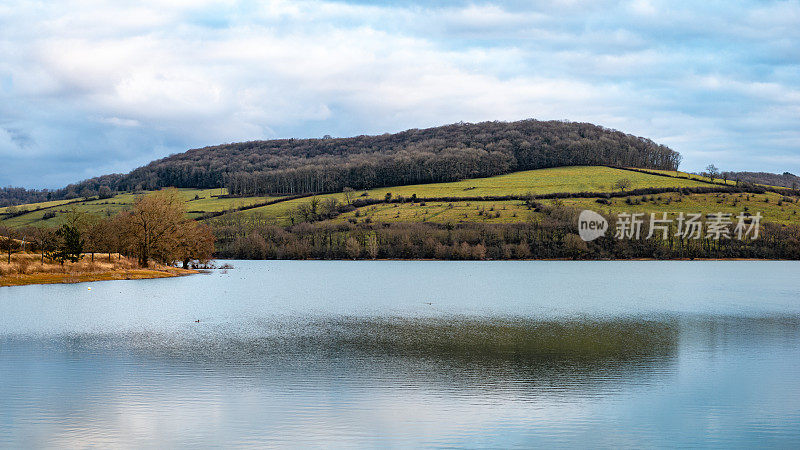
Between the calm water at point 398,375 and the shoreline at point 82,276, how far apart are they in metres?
23.0

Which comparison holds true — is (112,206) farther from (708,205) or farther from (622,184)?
(708,205)

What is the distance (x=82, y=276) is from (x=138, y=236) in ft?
35.5

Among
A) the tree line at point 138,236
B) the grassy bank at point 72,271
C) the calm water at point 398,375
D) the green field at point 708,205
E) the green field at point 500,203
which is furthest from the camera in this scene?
the green field at point 500,203

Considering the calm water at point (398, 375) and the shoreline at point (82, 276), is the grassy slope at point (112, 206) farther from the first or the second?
the calm water at point (398, 375)

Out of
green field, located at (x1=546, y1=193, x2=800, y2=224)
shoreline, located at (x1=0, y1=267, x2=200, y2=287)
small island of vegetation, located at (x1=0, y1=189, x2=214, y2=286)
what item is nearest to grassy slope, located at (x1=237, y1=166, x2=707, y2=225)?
green field, located at (x1=546, y1=193, x2=800, y2=224)

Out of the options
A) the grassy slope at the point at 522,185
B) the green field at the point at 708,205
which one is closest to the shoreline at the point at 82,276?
the grassy slope at the point at 522,185

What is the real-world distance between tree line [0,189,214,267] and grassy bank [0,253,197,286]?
126cm

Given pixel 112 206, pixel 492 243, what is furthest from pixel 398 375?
pixel 112 206

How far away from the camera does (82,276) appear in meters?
72.1

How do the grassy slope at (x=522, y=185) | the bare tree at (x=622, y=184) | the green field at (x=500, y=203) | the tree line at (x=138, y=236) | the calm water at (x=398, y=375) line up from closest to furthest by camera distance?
the calm water at (x=398, y=375), the tree line at (x=138, y=236), the green field at (x=500, y=203), the bare tree at (x=622, y=184), the grassy slope at (x=522, y=185)

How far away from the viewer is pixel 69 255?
244 feet

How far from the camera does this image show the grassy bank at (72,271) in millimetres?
67750

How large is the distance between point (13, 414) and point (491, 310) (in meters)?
32.8

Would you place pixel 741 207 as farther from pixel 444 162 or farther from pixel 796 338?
pixel 796 338
